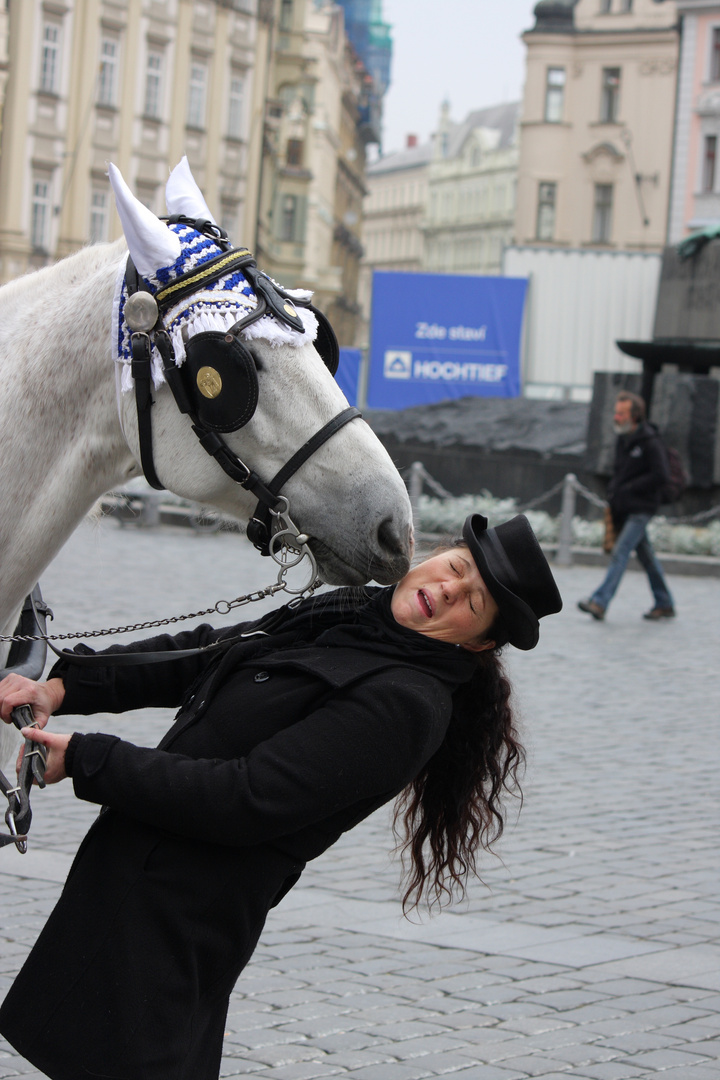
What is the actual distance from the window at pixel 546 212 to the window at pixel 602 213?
1.73m

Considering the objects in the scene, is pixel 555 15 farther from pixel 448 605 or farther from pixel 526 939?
pixel 448 605

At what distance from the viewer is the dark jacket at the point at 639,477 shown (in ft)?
40.6

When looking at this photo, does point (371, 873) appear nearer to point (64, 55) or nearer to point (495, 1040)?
point (495, 1040)

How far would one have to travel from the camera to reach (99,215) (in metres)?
40.8

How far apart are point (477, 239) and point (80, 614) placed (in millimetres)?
100951

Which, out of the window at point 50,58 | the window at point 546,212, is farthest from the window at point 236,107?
the window at point 546,212

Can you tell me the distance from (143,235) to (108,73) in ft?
139

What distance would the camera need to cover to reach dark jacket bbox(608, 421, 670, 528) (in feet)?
40.6

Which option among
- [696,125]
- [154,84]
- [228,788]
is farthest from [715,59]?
[228,788]

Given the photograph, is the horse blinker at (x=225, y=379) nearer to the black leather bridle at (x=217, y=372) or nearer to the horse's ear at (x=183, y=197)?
the black leather bridle at (x=217, y=372)

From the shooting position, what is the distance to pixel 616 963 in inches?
169

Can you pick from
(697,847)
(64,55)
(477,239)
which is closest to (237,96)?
(64,55)

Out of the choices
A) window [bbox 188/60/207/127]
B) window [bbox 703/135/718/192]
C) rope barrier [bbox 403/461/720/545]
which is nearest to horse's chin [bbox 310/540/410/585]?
rope barrier [bbox 403/461/720/545]

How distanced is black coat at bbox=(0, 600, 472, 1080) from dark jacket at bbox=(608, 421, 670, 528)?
33.7 feet
